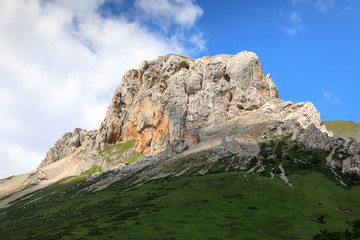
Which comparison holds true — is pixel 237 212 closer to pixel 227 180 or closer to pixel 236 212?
pixel 236 212

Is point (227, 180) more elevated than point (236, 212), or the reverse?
point (227, 180)

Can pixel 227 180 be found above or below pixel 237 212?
above

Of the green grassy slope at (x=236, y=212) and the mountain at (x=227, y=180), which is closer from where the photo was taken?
the green grassy slope at (x=236, y=212)

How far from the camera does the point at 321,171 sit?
81.8 m

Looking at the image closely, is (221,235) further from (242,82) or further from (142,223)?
(242,82)

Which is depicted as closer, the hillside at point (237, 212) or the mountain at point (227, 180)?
the hillside at point (237, 212)

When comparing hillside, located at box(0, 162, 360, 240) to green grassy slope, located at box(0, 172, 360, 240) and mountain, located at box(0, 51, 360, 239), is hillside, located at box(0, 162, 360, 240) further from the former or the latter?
mountain, located at box(0, 51, 360, 239)

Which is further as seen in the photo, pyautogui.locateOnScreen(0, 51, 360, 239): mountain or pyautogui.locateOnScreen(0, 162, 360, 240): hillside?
pyautogui.locateOnScreen(0, 51, 360, 239): mountain

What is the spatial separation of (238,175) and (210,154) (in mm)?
38938

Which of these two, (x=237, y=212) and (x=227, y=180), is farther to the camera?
(x=227, y=180)

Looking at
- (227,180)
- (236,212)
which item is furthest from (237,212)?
(227,180)

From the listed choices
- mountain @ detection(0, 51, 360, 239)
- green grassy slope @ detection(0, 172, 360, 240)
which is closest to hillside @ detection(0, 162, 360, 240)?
green grassy slope @ detection(0, 172, 360, 240)

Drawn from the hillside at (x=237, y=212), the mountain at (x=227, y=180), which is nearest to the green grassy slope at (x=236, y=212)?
the hillside at (x=237, y=212)

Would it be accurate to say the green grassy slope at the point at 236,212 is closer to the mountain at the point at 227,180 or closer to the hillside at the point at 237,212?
the hillside at the point at 237,212
